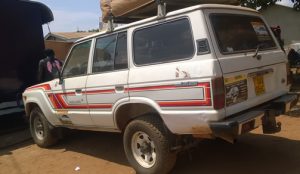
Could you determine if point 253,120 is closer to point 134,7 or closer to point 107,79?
point 107,79

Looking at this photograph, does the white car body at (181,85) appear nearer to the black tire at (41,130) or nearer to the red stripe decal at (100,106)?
the red stripe decal at (100,106)

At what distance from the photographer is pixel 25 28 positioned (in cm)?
973

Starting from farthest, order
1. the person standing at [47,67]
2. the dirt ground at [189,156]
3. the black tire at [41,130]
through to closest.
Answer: the person standing at [47,67]
the black tire at [41,130]
the dirt ground at [189,156]

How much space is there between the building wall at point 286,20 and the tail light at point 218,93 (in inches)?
1160

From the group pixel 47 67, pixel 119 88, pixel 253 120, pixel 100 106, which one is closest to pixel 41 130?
pixel 47 67

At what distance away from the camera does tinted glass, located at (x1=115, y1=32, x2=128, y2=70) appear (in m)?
5.34

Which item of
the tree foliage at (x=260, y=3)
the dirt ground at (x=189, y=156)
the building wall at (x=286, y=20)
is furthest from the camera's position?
the building wall at (x=286, y=20)

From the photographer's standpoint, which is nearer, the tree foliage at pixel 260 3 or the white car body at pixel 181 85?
the white car body at pixel 181 85

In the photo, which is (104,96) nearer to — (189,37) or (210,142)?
(189,37)

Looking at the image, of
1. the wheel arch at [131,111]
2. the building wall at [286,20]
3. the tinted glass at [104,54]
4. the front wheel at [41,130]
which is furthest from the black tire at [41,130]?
the building wall at [286,20]

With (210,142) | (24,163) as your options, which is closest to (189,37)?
(210,142)

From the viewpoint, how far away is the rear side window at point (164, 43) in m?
4.57

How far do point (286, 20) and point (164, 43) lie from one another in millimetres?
30831

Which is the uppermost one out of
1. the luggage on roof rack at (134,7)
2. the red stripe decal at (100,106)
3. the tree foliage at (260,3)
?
the tree foliage at (260,3)
